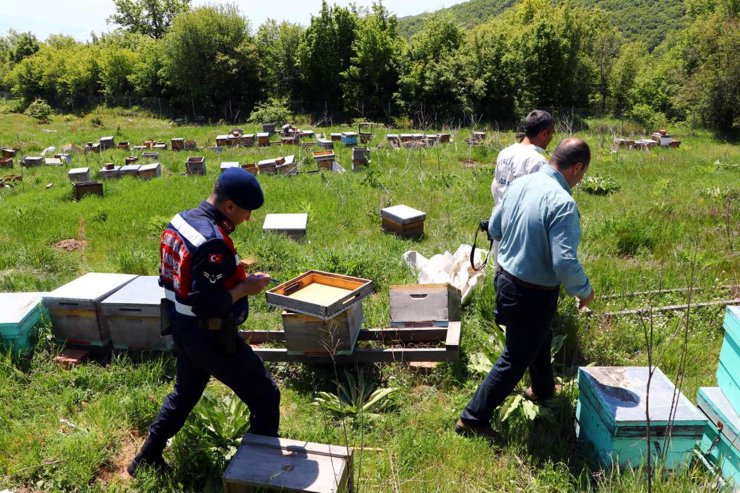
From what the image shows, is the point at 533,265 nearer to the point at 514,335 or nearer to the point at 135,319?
the point at 514,335

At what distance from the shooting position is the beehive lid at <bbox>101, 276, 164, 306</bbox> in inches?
179

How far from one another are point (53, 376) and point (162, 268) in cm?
222

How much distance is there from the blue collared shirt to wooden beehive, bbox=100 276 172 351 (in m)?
3.11

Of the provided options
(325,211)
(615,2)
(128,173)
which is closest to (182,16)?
(128,173)

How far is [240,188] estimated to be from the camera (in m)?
2.89

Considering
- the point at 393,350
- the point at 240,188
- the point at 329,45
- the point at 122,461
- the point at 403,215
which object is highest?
the point at 329,45

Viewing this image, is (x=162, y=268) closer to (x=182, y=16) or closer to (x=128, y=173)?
(x=128, y=173)

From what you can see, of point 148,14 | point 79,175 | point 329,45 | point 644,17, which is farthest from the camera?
point 644,17

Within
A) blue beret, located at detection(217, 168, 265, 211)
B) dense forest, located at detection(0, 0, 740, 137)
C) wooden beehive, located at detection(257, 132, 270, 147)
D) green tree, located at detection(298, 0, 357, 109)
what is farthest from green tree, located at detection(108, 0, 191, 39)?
blue beret, located at detection(217, 168, 265, 211)

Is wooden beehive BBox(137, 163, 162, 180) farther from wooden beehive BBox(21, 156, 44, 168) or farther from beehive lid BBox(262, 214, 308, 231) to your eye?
beehive lid BBox(262, 214, 308, 231)

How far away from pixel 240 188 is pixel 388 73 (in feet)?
95.7

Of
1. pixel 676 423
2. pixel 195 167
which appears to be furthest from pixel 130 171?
pixel 676 423

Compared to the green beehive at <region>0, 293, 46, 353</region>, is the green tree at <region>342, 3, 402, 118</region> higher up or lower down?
higher up

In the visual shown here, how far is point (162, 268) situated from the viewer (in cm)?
302
